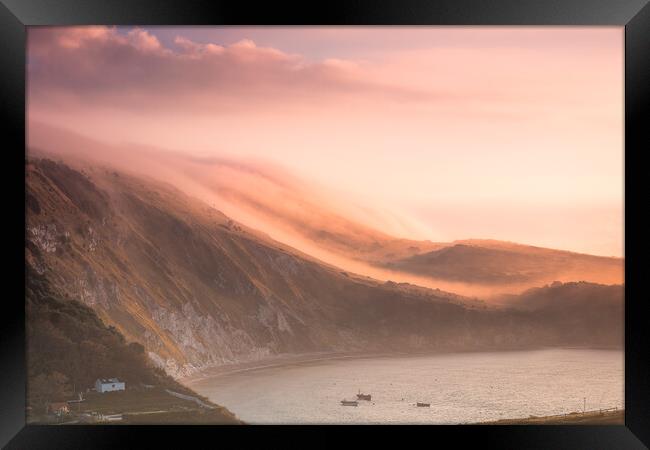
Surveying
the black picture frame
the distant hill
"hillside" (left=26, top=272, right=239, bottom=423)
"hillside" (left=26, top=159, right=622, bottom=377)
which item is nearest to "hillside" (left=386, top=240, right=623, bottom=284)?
the distant hill

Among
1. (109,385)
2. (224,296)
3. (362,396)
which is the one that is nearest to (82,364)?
(109,385)

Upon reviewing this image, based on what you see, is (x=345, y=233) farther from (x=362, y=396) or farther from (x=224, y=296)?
(x=362, y=396)

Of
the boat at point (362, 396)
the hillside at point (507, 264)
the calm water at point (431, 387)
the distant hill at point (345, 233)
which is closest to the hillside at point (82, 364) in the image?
the calm water at point (431, 387)

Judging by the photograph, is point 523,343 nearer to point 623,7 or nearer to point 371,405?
point 371,405

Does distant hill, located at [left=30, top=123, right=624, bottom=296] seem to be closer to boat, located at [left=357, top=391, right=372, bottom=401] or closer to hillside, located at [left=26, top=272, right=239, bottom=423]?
boat, located at [left=357, top=391, right=372, bottom=401]

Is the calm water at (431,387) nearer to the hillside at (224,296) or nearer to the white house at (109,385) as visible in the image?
the hillside at (224,296)

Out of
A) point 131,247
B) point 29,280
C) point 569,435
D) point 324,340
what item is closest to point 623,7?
point 569,435

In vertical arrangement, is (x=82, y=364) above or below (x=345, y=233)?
below
